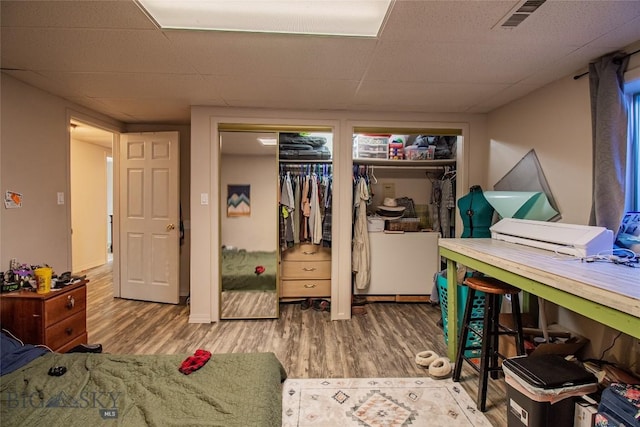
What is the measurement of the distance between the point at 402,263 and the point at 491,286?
5.99ft

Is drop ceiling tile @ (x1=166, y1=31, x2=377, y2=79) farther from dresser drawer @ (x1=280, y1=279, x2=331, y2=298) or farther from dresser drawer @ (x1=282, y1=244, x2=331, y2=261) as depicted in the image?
dresser drawer @ (x1=280, y1=279, x2=331, y2=298)

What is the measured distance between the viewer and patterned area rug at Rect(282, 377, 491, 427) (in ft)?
5.48

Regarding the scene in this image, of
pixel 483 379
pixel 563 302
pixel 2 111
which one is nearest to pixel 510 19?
pixel 563 302

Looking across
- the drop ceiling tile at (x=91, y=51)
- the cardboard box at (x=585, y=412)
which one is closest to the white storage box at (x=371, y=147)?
the drop ceiling tile at (x=91, y=51)

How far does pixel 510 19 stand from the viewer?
1521 millimetres

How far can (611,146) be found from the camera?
1755 millimetres

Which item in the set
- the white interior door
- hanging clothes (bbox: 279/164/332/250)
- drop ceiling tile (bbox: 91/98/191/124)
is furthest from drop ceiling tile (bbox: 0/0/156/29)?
hanging clothes (bbox: 279/164/332/250)

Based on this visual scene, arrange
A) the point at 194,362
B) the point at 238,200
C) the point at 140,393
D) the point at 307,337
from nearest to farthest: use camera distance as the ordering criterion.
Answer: the point at 140,393 → the point at 194,362 → the point at 307,337 → the point at 238,200

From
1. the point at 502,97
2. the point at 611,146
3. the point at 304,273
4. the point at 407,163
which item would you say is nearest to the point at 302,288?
the point at 304,273

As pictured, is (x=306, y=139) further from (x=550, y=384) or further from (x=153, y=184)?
(x=550, y=384)

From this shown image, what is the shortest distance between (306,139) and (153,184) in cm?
188

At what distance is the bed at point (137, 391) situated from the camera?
1295mm

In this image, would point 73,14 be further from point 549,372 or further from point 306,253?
point 549,372

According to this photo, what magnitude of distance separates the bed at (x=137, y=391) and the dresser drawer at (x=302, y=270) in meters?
1.70
